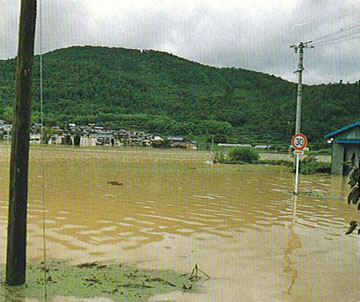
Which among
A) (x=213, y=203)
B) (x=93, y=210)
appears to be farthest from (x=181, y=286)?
(x=213, y=203)

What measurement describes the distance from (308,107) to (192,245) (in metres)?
68.6

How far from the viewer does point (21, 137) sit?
220 inches

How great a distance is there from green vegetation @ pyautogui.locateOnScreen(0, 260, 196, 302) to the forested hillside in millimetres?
73615

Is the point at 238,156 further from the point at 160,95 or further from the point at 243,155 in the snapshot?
the point at 160,95

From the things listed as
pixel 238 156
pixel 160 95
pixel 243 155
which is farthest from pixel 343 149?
pixel 160 95

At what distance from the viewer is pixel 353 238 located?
9.84m

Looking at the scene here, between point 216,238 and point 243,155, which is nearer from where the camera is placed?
point 216,238

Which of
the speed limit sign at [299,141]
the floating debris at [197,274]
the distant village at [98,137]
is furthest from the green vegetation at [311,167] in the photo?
the distant village at [98,137]

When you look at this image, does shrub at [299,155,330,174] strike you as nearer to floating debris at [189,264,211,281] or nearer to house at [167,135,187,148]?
floating debris at [189,264,211,281]

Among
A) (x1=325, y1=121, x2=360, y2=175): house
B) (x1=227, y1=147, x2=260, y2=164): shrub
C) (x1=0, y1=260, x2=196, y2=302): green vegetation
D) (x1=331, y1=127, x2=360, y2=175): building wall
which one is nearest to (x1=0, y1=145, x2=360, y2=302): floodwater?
(x1=0, y1=260, x2=196, y2=302): green vegetation

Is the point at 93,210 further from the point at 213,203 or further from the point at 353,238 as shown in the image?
the point at 353,238

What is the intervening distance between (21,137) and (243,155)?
38.1 metres

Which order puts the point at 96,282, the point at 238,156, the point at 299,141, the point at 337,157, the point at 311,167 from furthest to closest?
1. the point at 238,156
2. the point at 311,167
3. the point at 337,157
4. the point at 299,141
5. the point at 96,282

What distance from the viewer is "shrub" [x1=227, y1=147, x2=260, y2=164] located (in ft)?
139
